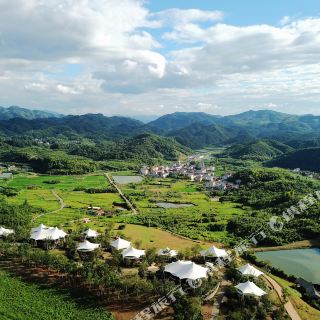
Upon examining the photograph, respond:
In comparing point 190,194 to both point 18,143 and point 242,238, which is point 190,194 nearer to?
point 242,238

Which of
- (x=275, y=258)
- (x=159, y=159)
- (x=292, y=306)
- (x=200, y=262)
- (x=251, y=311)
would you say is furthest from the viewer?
(x=159, y=159)

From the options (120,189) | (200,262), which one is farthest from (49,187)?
(200,262)

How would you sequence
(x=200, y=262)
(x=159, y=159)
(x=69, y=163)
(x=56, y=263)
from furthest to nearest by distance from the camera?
(x=159, y=159)
(x=69, y=163)
(x=200, y=262)
(x=56, y=263)

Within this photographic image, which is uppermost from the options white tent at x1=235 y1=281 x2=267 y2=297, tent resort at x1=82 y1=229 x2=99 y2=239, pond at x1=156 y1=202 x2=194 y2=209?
white tent at x1=235 y1=281 x2=267 y2=297

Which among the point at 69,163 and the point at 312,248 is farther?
the point at 69,163

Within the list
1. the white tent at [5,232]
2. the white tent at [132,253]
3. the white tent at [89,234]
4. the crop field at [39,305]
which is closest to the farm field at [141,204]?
the white tent at [89,234]

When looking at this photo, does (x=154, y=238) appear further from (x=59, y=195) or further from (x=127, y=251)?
(x=59, y=195)

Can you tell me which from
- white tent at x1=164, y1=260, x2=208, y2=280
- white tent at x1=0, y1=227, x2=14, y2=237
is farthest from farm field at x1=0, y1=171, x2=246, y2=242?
white tent at x1=164, y1=260, x2=208, y2=280

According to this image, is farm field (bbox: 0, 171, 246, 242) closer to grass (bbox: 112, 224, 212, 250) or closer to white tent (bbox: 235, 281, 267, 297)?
grass (bbox: 112, 224, 212, 250)
